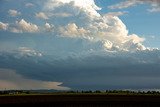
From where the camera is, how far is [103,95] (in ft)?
407
